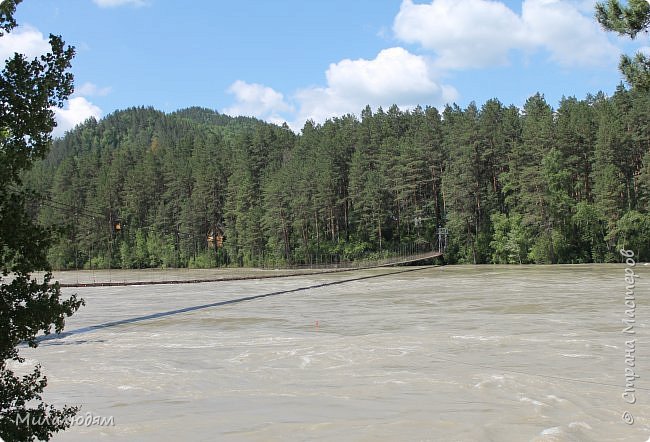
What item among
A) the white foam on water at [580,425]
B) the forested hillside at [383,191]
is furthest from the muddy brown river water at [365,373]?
the forested hillside at [383,191]

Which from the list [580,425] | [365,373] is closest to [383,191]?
[365,373]

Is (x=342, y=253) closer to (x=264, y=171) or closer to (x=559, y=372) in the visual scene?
(x=264, y=171)

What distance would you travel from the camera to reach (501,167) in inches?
2323

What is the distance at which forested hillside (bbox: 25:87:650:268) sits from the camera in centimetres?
5128

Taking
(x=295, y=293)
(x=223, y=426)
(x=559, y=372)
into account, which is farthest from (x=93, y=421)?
(x=295, y=293)

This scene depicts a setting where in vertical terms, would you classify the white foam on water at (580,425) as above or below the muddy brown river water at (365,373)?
below

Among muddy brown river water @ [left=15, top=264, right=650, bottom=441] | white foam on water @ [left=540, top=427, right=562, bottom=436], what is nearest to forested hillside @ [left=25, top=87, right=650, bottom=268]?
muddy brown river water @ [left=15, top=264, right=650, bottom=441]

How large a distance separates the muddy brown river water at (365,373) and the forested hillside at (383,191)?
89.2 ft

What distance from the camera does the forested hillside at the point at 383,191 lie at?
168 feet

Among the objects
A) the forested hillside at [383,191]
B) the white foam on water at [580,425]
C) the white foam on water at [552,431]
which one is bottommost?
the white foam on water at [580,425]

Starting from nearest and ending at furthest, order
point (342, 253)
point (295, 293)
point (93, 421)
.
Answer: point (93, 421), point (295, 293), point (342, 253)

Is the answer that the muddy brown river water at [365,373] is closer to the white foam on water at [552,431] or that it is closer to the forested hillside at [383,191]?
the white foam on water at [552,431]

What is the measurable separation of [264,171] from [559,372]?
2534 inches

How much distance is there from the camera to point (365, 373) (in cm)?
1180
